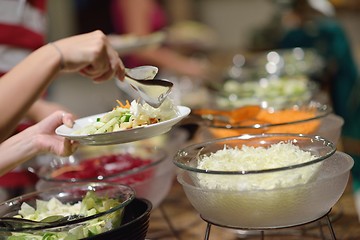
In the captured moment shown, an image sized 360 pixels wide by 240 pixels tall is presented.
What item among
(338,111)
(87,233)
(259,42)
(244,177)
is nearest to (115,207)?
(87,233)

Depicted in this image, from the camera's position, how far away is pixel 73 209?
1079mm

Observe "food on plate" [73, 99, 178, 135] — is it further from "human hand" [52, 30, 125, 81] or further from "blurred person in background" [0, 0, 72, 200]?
"blurred person in background" [0, 0, 72, 200]

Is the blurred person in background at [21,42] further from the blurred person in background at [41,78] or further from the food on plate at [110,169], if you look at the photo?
the blurred person in background at [41,78]

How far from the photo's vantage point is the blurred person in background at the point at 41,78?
106 centimetres

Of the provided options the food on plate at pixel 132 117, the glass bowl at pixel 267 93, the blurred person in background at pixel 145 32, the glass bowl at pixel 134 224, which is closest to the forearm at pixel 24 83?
the food on plate at pixel 132 117

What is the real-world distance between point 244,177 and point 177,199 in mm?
690

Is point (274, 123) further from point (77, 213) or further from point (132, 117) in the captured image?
point (77, 213)

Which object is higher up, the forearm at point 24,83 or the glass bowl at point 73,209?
the forearm at point 24,83

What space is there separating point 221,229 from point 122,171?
0.27 m

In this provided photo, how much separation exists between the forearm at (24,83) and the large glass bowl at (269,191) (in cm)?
30

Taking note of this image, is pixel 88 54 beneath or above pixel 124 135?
above

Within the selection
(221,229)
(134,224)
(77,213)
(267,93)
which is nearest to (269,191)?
(134,224)

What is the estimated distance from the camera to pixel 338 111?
116 inches

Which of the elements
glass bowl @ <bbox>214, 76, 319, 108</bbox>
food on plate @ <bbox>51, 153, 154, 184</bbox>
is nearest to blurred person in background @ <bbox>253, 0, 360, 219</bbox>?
glass bowl @ <bbox>214, 76, 319, 108</bbox>
